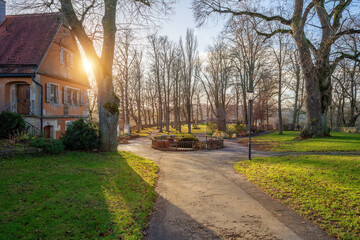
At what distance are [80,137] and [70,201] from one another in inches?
267

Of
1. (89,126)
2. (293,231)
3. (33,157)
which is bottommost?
(293,231)

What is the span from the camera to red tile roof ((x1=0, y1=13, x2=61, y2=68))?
15.2 metres

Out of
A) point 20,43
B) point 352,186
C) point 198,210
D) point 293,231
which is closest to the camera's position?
point 293,231

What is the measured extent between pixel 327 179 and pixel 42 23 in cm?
2148

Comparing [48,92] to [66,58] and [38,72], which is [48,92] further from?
[66,58]

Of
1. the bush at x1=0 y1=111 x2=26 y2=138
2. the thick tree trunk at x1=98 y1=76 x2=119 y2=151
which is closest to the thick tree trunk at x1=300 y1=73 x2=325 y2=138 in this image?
the thick tree trunk at x1=98 y1=76 x2=119 y2=151

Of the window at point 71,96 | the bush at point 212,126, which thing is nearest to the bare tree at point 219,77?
the bush at point 212,126

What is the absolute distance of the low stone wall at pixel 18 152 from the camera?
8223mm

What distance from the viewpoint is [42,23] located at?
698 inches

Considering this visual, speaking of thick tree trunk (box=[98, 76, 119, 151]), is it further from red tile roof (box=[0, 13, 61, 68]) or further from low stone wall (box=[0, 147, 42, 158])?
red tile roof (box=[0, 13, 61, 68])

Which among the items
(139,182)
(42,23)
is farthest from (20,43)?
(139,182)

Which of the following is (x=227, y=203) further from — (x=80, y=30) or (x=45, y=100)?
(x=45, y=100)

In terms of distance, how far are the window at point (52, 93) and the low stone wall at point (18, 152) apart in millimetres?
8335

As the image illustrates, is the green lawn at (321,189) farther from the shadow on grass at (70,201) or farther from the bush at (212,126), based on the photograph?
the bush at (212,126)
